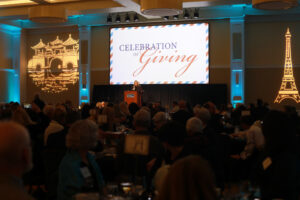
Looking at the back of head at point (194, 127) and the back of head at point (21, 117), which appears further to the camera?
the back of head at point (21, 117)

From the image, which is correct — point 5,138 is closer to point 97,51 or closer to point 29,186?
point 29,186

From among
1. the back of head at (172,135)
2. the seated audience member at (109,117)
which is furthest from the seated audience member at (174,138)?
the seated audience member at (109,117)

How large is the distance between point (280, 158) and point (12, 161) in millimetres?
1835

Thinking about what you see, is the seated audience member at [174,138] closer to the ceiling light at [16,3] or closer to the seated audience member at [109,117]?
the seated audience member at [109,117]

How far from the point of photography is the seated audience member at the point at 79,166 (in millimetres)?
2902

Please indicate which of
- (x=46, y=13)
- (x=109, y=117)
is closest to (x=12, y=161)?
(x=109, y=117)

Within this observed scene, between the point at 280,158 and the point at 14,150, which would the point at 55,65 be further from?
the point at 14,150

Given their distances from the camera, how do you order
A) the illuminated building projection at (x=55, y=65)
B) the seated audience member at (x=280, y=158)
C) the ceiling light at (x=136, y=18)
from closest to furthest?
1. the seated audience member at (x=280, y=158)
2. the ceiling light at (x=136, y=18)
3. the illuminated building projection at (x=55, y=65)

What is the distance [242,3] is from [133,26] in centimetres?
494

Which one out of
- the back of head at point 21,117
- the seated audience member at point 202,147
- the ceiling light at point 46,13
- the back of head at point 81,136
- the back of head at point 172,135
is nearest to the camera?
the back of head at point 81,136

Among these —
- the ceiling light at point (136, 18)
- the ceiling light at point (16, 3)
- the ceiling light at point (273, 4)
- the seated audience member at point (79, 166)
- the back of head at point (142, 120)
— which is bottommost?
the seated audience member at point (79, 166)

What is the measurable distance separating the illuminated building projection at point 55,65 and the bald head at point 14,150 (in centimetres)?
1664

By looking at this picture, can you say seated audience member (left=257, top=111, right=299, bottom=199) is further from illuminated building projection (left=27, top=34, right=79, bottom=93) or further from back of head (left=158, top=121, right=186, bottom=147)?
illuminated building projection (left=27, top=34, right=79, bottom=93)

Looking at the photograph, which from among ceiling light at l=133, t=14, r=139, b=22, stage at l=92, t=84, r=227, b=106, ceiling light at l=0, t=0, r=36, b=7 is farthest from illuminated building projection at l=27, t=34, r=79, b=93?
ceiling light at l=133, t=14, r=139, b=22
